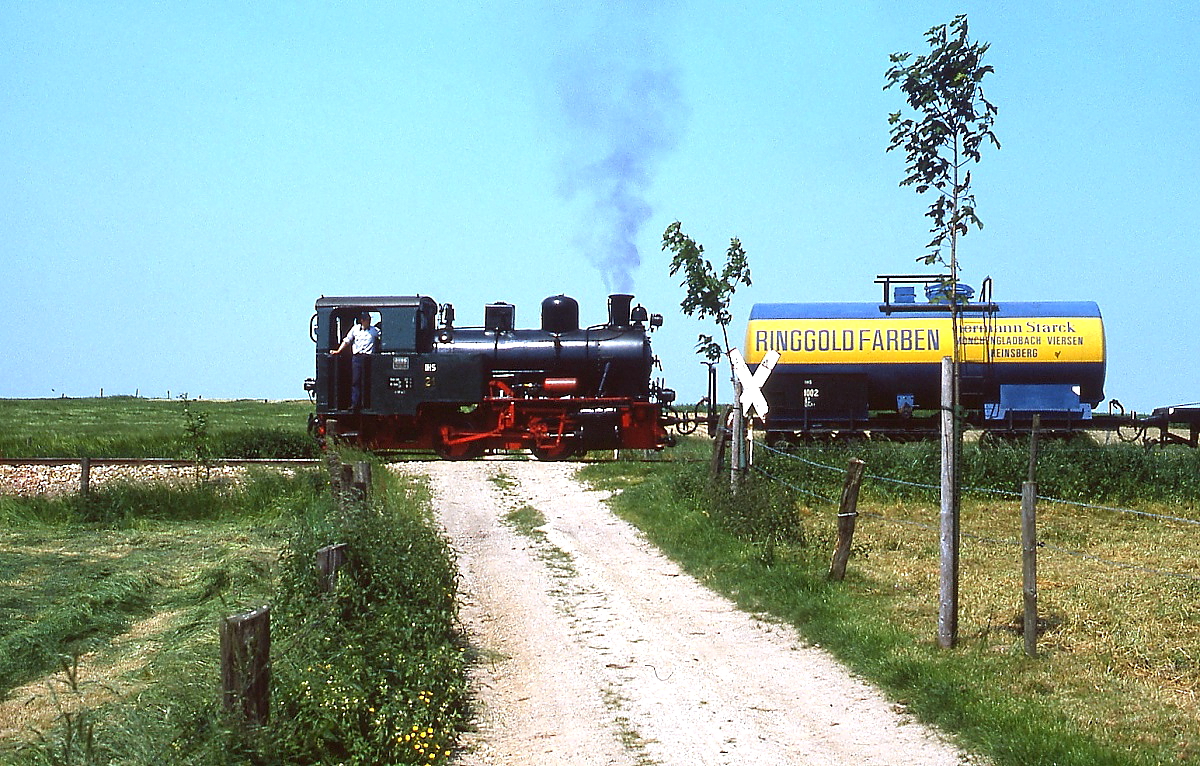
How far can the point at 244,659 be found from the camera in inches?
234

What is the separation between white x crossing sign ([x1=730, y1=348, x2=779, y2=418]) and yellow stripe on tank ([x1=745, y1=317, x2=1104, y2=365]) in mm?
9061

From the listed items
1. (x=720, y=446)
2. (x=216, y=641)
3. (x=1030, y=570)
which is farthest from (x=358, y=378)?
(x=1030, y=570)

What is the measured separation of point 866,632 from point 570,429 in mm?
13698

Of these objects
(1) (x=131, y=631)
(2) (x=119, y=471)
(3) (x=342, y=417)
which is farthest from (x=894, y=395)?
(1) (x=131, y=631)

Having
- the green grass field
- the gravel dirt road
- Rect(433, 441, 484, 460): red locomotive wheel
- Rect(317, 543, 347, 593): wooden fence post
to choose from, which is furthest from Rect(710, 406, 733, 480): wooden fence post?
Rect(317, 543, 347, 593): wooden fence post

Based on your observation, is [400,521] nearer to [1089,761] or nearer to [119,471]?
[1089,761]

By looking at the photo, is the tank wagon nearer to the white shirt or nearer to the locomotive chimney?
the locomotive chimney

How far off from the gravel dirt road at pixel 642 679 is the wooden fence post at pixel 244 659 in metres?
1.38

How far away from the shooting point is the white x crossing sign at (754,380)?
13.7m

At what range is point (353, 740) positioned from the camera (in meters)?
6.59

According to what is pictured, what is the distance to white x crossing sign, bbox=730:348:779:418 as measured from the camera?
13703 millimetres

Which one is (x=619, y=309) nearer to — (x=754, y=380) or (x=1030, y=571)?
(x=754, y=380)

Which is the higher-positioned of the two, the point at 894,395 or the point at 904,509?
the point at 894,395

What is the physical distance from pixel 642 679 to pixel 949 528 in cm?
285
